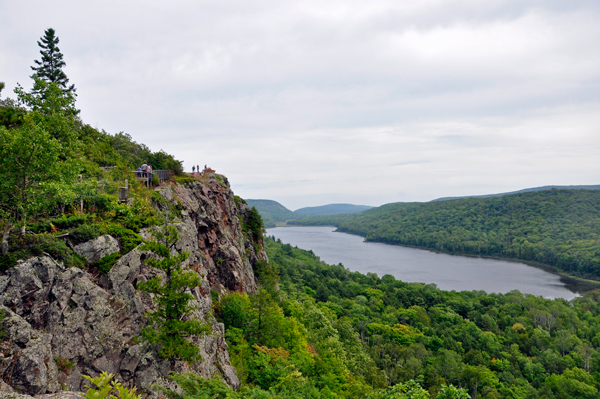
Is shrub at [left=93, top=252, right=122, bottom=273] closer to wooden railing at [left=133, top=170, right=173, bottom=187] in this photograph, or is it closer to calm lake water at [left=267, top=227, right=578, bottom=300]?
wooden railing at [left=133, top=170, right=173, bottom=187]

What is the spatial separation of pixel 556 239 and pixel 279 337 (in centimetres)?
19983

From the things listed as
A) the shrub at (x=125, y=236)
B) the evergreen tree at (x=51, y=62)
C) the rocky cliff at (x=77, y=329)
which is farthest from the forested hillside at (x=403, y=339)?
the evergreen tree at (x=51, y=62)

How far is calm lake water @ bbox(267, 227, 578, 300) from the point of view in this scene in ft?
337

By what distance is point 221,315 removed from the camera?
24.0 metres

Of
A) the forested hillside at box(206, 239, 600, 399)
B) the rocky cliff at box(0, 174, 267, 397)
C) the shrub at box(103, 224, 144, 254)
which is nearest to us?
the rocky cliff at box(0, 174, 267, 397)

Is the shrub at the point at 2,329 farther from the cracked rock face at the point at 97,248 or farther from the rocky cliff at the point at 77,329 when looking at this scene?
the cracked rock face at the point at 97,248

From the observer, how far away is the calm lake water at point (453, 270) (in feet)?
337

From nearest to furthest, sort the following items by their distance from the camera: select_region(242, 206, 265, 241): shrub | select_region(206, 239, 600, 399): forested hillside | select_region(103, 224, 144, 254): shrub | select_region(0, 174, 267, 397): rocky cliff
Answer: select_region(0, 174, 267, 397): rocky cliff → select_region(103, 224, 144, 254): shrub → select_region(206, 239, 600, 399): forested hillside → select_region(242, 206, 265, 241): shrub

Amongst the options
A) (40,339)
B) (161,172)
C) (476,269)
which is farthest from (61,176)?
(476,269)

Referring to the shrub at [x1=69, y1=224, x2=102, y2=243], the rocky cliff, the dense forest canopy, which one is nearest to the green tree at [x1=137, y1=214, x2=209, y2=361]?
the dense forest canopy

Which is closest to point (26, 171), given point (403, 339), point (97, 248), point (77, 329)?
point (97, 248)

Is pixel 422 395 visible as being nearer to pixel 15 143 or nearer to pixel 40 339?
pixel 40 339

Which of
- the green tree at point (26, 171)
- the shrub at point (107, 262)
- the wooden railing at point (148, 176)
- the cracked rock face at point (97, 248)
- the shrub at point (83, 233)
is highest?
the wooden railing at point (148, 176)

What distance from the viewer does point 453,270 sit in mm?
129375
